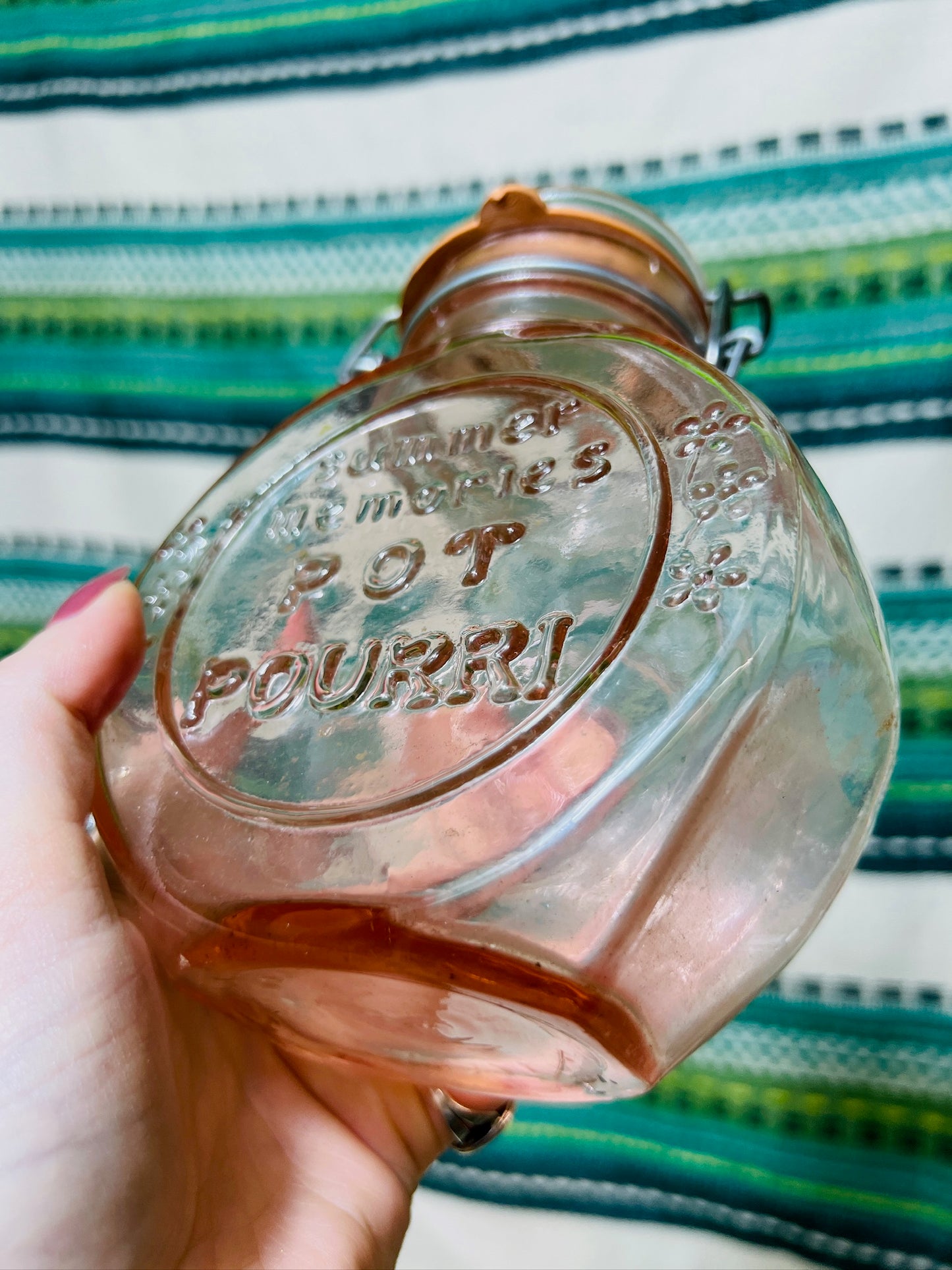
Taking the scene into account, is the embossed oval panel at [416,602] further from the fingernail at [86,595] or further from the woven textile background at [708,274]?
the woven textile background at [708,274]

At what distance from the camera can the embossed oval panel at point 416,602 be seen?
26cm

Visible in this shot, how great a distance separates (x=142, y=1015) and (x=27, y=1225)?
55 mm

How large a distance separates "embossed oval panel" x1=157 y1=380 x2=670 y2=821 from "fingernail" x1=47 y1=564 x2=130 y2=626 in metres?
0.03

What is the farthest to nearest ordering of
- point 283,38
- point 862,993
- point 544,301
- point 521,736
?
point 283,38, point 862,993, point 544,301, point 521,736

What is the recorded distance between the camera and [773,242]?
0.52m

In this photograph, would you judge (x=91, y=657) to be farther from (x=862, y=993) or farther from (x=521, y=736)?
(x=862, y=993)

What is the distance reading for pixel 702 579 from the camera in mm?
261

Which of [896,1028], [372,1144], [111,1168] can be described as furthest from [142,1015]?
[896,1028]

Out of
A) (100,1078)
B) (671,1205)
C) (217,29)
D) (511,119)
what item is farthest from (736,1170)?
(217,29)

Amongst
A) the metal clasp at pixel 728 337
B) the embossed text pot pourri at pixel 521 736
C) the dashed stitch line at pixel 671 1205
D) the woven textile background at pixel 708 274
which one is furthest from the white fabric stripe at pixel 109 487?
the dashed stitch line at pixel 671 1205

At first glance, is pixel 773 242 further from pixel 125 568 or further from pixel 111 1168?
pixel 111 1168

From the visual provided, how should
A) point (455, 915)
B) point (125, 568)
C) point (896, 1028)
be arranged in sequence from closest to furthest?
1. point (455, 915)
2. point (125, 568)
3. point (896, 1028)

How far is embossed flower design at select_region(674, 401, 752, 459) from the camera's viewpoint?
0.29m

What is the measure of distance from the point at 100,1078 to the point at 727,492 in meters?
0.23
